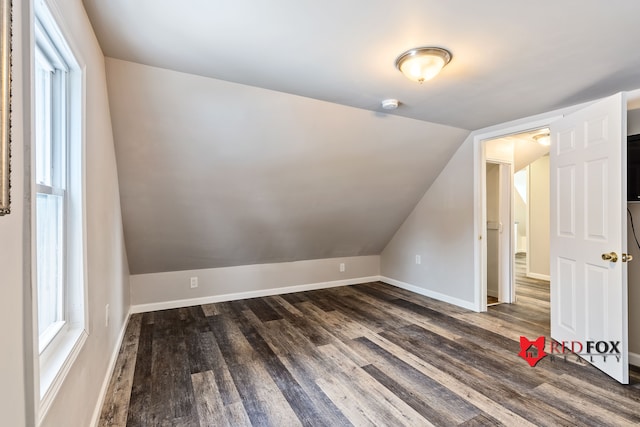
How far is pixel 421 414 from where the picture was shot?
1.88 m

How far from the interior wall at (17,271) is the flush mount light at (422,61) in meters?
1.78

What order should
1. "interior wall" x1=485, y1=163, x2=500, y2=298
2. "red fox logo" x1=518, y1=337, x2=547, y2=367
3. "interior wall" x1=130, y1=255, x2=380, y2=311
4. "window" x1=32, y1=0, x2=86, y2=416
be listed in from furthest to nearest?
"interior wall" x1=485, y1=163, x2=500, y2=298, "interior wall" x1=130, y1=255, x2=380, y2=311, "red fox logo" x1=518, y1=337, x2=547, y2=367, "window" x1=32, y1=0, x2=86, y2=416

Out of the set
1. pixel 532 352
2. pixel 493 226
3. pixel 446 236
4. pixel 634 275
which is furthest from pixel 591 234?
pixel 493 226

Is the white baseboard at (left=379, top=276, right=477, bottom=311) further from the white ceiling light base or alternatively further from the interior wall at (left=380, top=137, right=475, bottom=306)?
the white ceiling light base

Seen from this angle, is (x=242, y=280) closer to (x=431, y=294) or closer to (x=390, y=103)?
(x=431, y=294)

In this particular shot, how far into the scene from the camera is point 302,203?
3.75m

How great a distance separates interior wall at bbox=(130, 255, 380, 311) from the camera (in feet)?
12.6

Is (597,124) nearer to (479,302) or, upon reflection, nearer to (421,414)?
(479,302)

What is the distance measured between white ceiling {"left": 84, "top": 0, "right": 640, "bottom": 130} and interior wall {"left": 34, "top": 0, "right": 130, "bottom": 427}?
22 centimetres

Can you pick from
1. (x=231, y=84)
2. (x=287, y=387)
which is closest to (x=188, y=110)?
(x=231, y=84)

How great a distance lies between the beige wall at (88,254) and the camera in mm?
829

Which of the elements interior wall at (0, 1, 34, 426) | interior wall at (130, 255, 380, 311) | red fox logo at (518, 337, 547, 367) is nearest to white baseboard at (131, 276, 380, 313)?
interior wall at (130, 255, 380, 311)

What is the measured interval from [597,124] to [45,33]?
11.1 feet

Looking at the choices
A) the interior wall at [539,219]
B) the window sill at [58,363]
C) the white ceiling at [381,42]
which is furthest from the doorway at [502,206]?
the window sill at [58,363]
